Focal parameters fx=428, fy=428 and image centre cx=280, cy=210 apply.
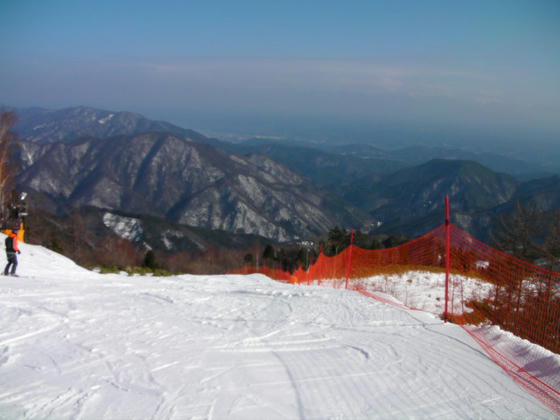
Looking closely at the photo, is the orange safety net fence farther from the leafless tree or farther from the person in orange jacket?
the leafless tree

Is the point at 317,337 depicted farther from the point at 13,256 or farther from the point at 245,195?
the point at 245,195

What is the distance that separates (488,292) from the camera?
37.8 ft

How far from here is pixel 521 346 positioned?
5.89 meters

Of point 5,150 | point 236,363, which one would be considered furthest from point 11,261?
point 5,150

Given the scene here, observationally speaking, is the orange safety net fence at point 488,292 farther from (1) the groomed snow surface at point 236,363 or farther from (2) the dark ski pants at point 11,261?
(2) the dark ski pants at point 11,261

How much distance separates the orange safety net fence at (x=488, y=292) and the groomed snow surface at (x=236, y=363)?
34 centimetres

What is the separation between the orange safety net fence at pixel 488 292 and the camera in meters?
5.46

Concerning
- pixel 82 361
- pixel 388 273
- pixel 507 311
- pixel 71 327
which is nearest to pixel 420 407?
pixel 82 361

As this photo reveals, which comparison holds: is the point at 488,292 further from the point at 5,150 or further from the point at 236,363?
the point at 5,150

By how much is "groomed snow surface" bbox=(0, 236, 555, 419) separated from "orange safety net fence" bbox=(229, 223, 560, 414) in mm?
343

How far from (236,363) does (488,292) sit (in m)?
8.84

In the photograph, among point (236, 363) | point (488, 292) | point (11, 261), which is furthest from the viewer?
point (488, 292)

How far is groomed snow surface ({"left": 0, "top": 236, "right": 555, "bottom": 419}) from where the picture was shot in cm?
404

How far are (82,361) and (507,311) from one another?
787cm
